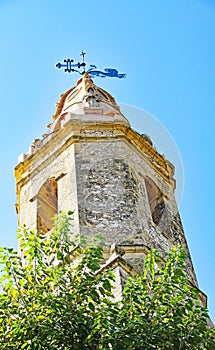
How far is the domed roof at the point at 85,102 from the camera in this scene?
15.5 meters

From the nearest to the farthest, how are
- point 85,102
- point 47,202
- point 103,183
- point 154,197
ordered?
point 103,183
point 47,202
point 154,197
point 85,102

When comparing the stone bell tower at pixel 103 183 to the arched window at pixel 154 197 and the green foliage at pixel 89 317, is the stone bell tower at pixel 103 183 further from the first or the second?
the green foliage at pixel 89 317

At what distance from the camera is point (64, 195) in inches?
Result: 496

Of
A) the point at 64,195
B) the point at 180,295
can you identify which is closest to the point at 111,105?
the point at 64,195

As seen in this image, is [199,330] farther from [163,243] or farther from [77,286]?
[163,243]

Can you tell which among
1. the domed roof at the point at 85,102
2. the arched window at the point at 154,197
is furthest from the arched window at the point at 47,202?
the domed roof at the point at 85,102

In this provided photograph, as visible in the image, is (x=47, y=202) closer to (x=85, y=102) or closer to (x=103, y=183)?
(x=103, y=183)

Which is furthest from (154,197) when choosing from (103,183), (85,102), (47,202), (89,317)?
(89,317)

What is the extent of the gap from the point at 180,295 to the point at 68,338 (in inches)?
50.6

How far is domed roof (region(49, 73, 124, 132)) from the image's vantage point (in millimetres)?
15516

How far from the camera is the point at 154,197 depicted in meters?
14.3

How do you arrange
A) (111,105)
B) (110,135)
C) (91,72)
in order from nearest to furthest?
(110,135) → (111,105) → (91,72)

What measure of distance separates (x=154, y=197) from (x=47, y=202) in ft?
7.15

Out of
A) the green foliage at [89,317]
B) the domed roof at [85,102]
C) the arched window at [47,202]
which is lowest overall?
the green foliage at [89,317]
